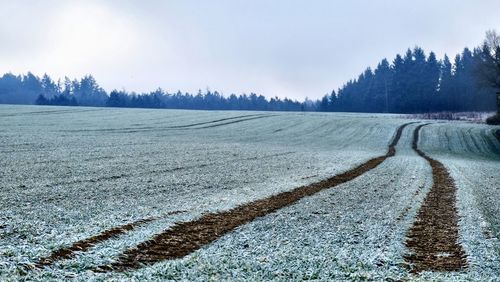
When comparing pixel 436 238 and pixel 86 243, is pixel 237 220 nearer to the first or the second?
pixel 86 243

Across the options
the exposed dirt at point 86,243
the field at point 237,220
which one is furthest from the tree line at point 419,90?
the exposed dirt at point 86,243

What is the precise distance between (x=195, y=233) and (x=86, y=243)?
2.43m

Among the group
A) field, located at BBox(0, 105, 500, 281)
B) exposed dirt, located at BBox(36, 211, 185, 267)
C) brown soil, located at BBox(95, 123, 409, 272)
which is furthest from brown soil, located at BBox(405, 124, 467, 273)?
exposed dirt, located at BBox(36, 211, 185, 267)

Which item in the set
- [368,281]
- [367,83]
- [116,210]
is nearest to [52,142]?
[116,210]

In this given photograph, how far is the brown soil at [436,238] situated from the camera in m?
7.93

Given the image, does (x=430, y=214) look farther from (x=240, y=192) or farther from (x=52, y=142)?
(x=52, y=142)

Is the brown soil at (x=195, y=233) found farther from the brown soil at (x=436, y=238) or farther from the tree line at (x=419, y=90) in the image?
the tree line at (x=419, y=90)

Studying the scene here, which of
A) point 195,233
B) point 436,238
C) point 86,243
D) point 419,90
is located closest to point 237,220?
point 195,233

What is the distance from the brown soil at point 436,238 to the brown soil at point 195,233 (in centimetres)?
406

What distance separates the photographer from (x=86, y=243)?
8461 mm

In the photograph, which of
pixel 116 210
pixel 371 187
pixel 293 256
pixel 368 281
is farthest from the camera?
pixel 371 187

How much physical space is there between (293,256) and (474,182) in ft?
51.6

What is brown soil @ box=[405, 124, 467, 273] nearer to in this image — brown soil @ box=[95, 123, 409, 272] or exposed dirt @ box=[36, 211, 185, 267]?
brown soil @ box=[95, 123, 409, 272]

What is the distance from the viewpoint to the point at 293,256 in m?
8.22
